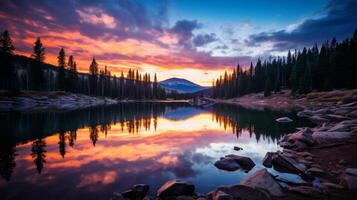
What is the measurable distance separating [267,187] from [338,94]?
54.3m

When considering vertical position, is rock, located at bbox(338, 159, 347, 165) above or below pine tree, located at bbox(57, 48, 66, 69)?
below

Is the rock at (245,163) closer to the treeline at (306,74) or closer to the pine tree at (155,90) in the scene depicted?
the treeline at (306,74)

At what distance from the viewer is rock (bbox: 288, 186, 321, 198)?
277 inches

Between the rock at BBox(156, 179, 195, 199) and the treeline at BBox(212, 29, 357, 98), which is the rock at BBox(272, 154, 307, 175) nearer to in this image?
the rock at BBox(156, 179, 195, 199)

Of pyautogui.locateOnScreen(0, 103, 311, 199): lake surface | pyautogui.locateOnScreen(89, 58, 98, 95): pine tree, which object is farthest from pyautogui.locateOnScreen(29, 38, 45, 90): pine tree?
pyautogui.locateOnScreen(0, 103, 311, 199): lake surface

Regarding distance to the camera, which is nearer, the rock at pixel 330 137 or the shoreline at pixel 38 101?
the rock at pixel 330 137

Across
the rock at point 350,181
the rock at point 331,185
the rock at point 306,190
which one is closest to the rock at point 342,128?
the rock at point 350,181

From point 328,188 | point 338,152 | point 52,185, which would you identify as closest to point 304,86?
point 338,152

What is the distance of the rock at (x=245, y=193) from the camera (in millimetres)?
6641

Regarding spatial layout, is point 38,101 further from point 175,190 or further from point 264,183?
point 264,183

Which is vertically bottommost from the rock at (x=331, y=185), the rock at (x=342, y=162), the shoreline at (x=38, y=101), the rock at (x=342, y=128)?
the rock at (x=331, y=185)

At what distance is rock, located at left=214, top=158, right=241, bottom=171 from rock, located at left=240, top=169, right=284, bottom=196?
9.54ft

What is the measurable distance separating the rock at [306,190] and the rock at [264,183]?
2.21 feet

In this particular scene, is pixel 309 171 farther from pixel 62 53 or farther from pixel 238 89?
pixel 238 89
